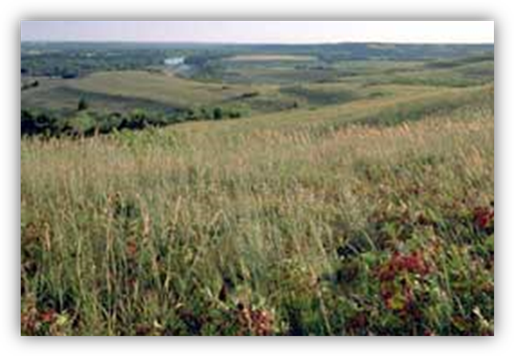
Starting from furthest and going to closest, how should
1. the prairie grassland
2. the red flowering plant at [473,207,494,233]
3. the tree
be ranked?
the tree
the red flowering plant at [473,207,494,233]
the prairie grassland

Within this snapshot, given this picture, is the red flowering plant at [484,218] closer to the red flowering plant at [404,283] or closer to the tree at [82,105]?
the red flowering plant at [404,283]

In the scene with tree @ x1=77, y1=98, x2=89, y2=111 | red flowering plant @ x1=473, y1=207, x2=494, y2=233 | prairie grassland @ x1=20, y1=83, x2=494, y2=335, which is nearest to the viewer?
prairie grassland @ x1=20, y1=83, x2=494, y2=335

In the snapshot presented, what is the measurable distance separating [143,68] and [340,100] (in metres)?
27.3

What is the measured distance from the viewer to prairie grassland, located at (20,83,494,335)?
3695mm

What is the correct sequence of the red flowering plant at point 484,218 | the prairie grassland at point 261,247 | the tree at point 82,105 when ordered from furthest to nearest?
the tree at point 82,105 → the red flowering plant at point 484,218 → the prairie grassland at point 261,247

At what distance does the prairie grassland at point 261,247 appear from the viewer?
12.1ft

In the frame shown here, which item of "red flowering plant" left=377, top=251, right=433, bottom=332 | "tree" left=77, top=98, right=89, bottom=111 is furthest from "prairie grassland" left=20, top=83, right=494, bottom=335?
"tree" left=77, top=98, right=89, bottom=111

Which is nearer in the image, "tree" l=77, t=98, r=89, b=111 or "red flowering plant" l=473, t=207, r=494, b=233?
"red flowering plant" l=473, t=207, r=494, b=233

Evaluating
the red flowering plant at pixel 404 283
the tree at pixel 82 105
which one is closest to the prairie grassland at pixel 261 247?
the red flowering plant at pixel 404 283

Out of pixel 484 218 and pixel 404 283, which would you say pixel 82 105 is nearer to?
pixel 484 218

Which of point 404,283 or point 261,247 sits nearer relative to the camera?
point 404,283

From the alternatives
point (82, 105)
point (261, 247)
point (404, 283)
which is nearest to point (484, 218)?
point (404, 283)

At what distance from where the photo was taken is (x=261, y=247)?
434cm

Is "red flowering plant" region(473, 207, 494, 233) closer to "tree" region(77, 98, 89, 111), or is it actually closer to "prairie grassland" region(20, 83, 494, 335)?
"prairie grassland" region(20, 83, 494, 335)
